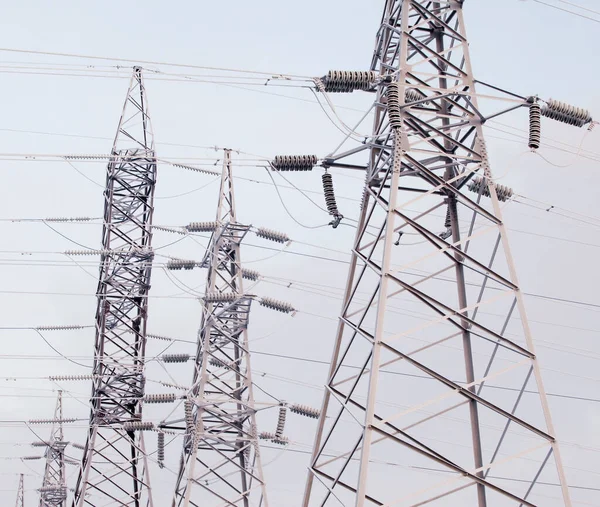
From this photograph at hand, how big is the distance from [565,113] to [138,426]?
15.1 metres

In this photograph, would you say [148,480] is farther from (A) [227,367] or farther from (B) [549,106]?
(B) [549,106]

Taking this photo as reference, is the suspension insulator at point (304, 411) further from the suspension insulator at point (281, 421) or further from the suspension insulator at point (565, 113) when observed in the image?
the suspension insulator at point (565, 113)

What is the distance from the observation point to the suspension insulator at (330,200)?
1502 centimetres

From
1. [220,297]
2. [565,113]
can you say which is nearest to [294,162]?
[565,113]

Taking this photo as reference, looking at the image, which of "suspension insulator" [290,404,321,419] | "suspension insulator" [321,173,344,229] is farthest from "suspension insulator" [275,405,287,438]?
"suspension insulator" [321,173,344,229]

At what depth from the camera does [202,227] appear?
23.7 metres

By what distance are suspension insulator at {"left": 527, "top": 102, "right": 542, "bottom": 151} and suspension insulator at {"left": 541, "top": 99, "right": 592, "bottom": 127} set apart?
0.18 metres

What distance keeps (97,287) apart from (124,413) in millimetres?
3620

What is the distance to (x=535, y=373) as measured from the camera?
12188 mm

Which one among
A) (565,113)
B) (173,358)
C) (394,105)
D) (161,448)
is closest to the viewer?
(394,105)

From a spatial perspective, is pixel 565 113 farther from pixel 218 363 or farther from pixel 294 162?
pixel 218 363

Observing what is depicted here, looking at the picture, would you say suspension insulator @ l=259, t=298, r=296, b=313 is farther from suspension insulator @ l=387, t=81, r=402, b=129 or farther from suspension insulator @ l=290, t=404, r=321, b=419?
suspension insulator @ l=387, t=81, r=402, b=129

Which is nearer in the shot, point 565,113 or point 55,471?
point 565,113

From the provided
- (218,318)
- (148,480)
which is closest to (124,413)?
(148,480)
